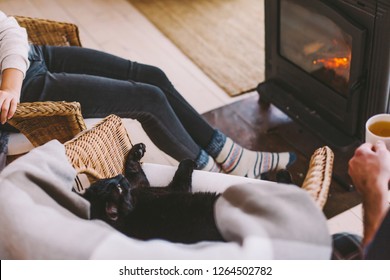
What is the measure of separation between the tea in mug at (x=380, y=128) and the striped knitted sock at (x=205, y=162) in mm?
539

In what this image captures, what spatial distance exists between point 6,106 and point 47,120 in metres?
0.16

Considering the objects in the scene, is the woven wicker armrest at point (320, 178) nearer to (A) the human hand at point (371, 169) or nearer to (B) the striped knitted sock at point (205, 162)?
(A) the human hand at point (371, 169)

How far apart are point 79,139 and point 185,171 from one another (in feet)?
0.90

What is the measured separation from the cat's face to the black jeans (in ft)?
1.38

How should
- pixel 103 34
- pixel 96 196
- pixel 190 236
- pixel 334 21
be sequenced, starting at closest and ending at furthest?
1. pixel 190 236
2. pixel 96 196
3. pixel 334 21
4. pixel 103 34

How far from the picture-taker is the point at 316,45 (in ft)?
6.18

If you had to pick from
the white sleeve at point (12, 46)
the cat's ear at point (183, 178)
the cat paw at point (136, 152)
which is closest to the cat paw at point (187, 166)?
the cat's ear at point (183, 178)

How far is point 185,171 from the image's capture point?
4.31 ft

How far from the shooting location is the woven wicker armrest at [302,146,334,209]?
2.97 feet

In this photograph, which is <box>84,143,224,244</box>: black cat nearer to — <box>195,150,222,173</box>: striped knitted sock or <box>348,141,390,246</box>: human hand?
<box>348,141,390,246</box>: human hand

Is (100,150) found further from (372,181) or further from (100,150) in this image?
(372,181)

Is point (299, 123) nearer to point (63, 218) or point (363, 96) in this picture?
point (363, 96)

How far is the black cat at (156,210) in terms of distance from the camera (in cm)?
99

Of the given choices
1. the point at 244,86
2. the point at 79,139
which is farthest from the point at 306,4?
the point at 79,139
